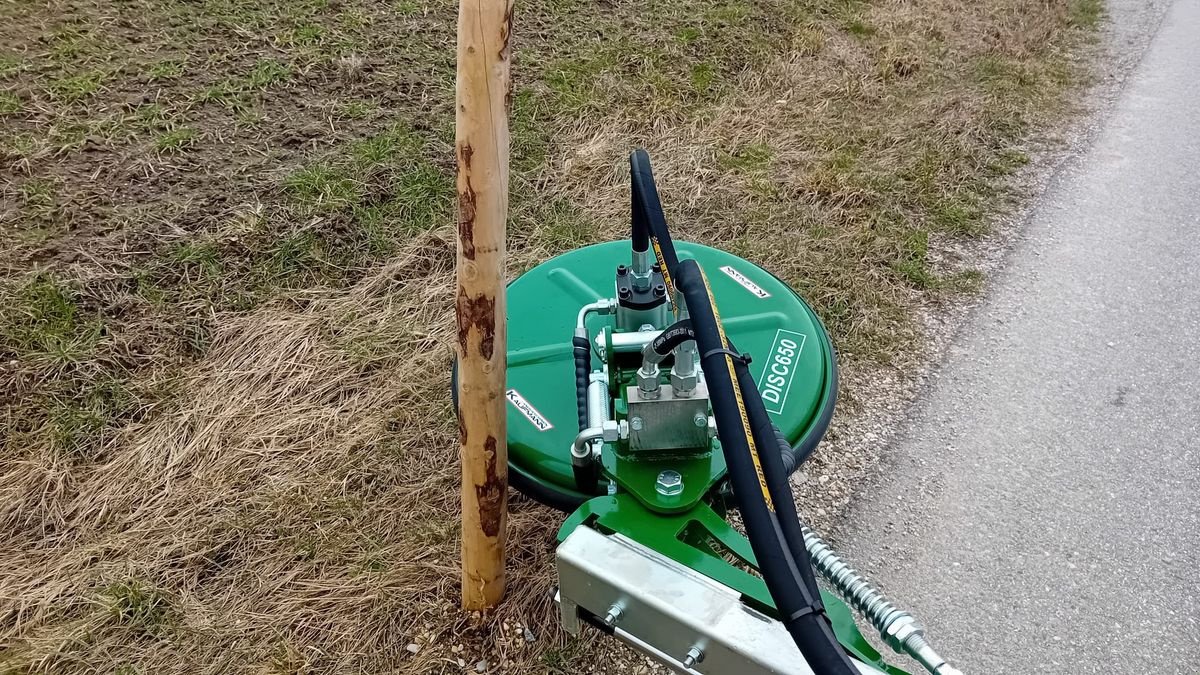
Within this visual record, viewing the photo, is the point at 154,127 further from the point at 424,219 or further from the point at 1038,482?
the point at 1038,482

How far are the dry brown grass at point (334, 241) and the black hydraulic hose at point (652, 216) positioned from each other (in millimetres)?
945

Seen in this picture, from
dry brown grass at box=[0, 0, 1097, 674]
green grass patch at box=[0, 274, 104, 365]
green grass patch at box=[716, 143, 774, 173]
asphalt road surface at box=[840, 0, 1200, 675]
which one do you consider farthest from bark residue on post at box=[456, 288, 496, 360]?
green grass patch at box=[716, 143, 774, 173]

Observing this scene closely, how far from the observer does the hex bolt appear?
162cm

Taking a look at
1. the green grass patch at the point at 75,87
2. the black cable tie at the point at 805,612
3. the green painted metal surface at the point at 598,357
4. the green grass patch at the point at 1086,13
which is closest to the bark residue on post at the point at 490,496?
the green painted metal surface at the point at 598,357

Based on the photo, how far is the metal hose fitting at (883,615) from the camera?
3.87 feet

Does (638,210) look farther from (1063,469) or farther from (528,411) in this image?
(1063,469)

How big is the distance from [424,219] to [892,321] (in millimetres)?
1801

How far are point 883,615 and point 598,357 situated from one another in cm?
96

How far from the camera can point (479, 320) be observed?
1.53 metres

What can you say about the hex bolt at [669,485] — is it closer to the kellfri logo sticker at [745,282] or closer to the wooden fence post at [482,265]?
the wooden fence post at [482,265]

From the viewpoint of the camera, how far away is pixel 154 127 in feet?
11.3

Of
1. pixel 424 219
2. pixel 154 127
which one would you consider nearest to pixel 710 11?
pixel 424 219

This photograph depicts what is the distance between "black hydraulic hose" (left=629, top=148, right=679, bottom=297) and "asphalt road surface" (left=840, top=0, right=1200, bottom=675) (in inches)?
44.6

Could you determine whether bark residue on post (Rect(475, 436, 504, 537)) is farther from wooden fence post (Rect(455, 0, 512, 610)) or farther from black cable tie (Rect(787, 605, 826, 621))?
black cable tie (Rect(787, 605, 826, 621))
